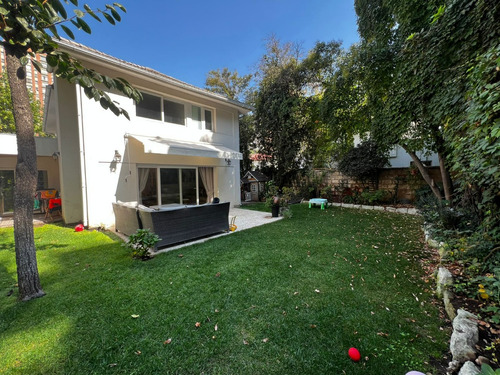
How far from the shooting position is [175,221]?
7.21 meters

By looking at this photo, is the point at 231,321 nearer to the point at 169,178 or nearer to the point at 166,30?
the point at 169,178

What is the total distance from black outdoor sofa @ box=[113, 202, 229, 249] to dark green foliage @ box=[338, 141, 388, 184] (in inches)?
456

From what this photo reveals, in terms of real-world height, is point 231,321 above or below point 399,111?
below

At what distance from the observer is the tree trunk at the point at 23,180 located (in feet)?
12.8

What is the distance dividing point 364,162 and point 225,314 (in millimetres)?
15243

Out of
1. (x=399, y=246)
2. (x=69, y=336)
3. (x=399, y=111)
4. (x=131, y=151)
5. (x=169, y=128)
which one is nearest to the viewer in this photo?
(x=69, y=336)

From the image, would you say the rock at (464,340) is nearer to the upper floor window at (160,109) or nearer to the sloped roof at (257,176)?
the upper floor window at (160,109)

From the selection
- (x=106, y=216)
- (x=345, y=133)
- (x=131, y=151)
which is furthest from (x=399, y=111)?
(x=106, y=216)

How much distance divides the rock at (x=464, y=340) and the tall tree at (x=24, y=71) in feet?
18.4

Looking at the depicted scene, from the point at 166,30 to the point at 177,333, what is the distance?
1723 centimetres

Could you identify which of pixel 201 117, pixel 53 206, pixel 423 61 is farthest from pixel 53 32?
pixel 53 206

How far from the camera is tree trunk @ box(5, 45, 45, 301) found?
389 cm

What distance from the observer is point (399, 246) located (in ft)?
23.4

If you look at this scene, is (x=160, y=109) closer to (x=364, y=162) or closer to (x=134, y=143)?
(x=134, y=143)
